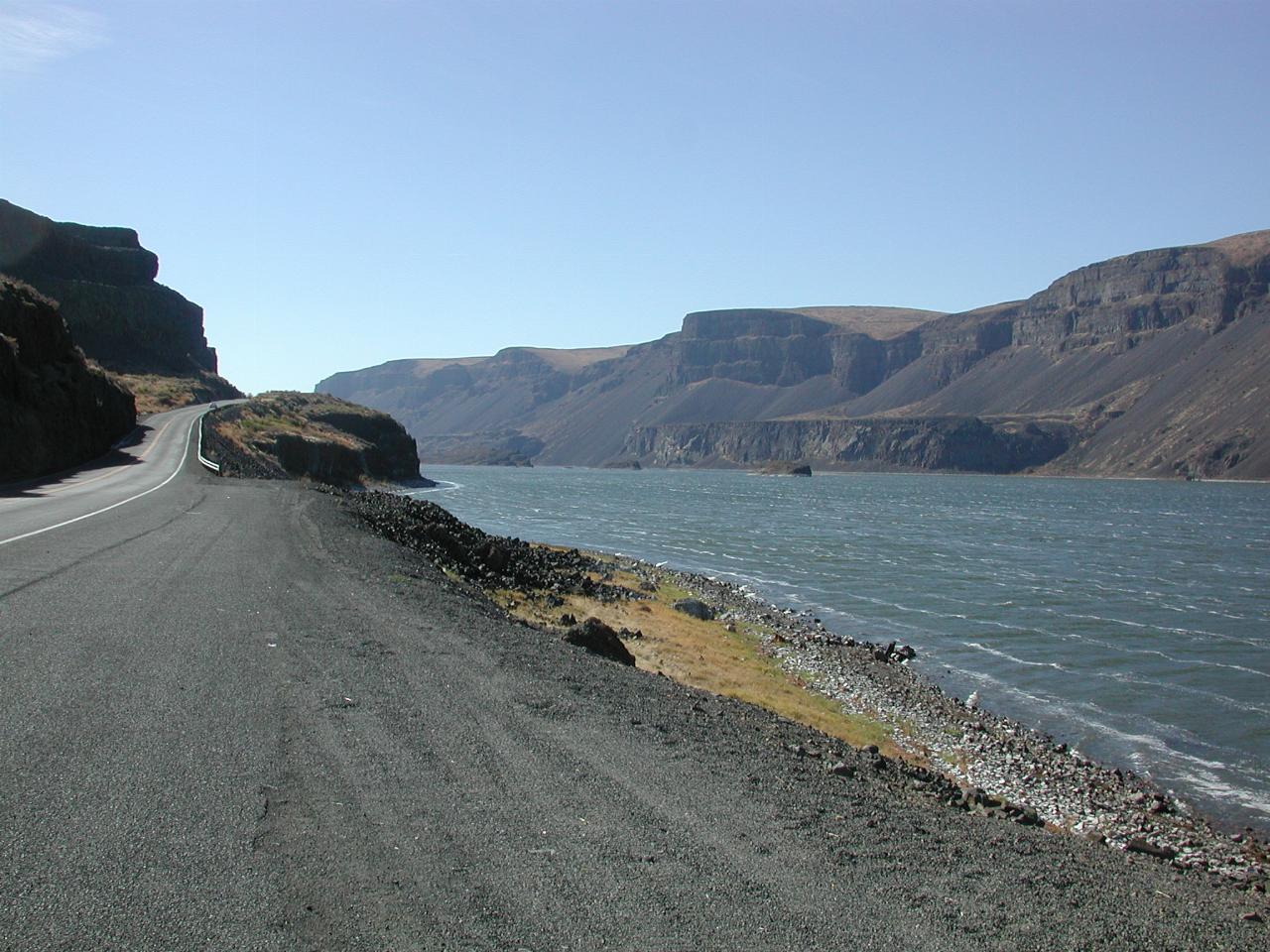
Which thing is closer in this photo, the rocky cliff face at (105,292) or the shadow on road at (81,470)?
the shadow on road at (81,470)

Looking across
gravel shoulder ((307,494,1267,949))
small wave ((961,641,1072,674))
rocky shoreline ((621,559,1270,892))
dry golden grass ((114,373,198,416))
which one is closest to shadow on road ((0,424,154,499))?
rocky shoreline ((621,559,1270,892))

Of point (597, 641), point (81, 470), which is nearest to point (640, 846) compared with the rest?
point (597, 641)

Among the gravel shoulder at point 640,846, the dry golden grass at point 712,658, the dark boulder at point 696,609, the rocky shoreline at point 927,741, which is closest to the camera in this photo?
the gravel shoulder at point 640,846

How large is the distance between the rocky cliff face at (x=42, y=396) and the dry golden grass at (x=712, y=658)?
71.5 ft

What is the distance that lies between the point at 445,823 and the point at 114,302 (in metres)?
117

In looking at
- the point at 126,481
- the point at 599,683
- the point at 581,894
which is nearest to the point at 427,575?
the point at 599,683

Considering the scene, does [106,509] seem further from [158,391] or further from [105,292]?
[105,292]

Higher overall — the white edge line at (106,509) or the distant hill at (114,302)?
the distant hill at (114,302)

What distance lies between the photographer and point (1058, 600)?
40.3m

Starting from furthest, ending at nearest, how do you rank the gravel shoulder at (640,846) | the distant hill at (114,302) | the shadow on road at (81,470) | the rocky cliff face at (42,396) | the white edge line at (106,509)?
the distant hill at (114,302) → the rocky cliff face at (42,396) → the shadow on road at (81,470) → the white edge line at (106,509) → the gravel shoulder at (640,846)

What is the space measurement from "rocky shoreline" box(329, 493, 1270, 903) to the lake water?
→ 1180 mm

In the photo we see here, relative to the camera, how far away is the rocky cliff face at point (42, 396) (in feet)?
122

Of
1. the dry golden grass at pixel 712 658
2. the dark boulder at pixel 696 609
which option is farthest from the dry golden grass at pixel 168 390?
the dry golden grass at pixel 712 658

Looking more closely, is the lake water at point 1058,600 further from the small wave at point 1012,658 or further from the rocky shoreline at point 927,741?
the rocky shoreline at point 927,741
